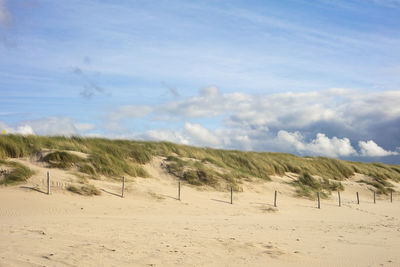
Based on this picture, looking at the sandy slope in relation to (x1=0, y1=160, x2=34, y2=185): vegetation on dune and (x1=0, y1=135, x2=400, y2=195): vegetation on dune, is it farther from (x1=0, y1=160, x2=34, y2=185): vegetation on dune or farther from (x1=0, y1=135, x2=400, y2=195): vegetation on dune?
(x1=0, y1=135, x2=400, y2=195): vegetation on dune

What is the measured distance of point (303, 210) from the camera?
802 inches

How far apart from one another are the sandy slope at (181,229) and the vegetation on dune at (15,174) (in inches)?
17.9

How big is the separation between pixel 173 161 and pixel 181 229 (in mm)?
11900

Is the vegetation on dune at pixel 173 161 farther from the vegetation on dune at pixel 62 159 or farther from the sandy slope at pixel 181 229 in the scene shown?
the sandy slope at pixel 181 229

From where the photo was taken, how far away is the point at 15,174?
17656 mm

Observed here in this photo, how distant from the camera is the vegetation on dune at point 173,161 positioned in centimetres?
2055

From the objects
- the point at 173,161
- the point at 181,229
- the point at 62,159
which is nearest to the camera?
the point at 181,229

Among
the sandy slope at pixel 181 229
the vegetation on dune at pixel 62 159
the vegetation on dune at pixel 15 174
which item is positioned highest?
Answer: the vegetation on dune at pixel 62 159

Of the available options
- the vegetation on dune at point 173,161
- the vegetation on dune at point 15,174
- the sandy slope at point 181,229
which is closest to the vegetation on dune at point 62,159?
the vegetation on dune at point 173,161

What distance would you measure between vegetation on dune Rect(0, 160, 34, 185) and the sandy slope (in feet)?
1.49

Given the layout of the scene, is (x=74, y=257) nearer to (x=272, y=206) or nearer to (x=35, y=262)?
(x=35, y=262)

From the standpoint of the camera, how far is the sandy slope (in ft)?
29.6

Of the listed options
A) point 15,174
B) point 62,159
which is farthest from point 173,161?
point 15,174

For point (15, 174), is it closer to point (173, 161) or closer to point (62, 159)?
point (62, 159)
